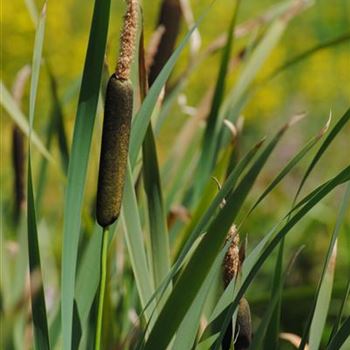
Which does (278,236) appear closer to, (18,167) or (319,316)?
(319,316)

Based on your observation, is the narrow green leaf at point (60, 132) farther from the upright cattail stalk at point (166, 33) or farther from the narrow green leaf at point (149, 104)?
the narrow green leaf at point (149, 104)

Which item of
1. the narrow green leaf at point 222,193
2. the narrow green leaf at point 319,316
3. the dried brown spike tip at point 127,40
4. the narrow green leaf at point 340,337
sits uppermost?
the dried brown spike tip at point 127,40

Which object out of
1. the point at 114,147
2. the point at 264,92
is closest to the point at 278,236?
the point at 114,147

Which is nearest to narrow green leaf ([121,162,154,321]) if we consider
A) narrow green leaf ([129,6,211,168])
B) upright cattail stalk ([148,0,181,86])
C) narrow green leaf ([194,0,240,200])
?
narrow green leaf ([129,6,211,168])

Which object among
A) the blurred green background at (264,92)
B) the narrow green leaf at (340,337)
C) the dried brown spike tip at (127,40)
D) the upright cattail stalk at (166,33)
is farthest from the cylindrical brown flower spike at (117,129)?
the blurred green background at (264,92)

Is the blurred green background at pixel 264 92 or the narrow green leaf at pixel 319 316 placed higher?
the narrow green leaf at pixel 319 316
